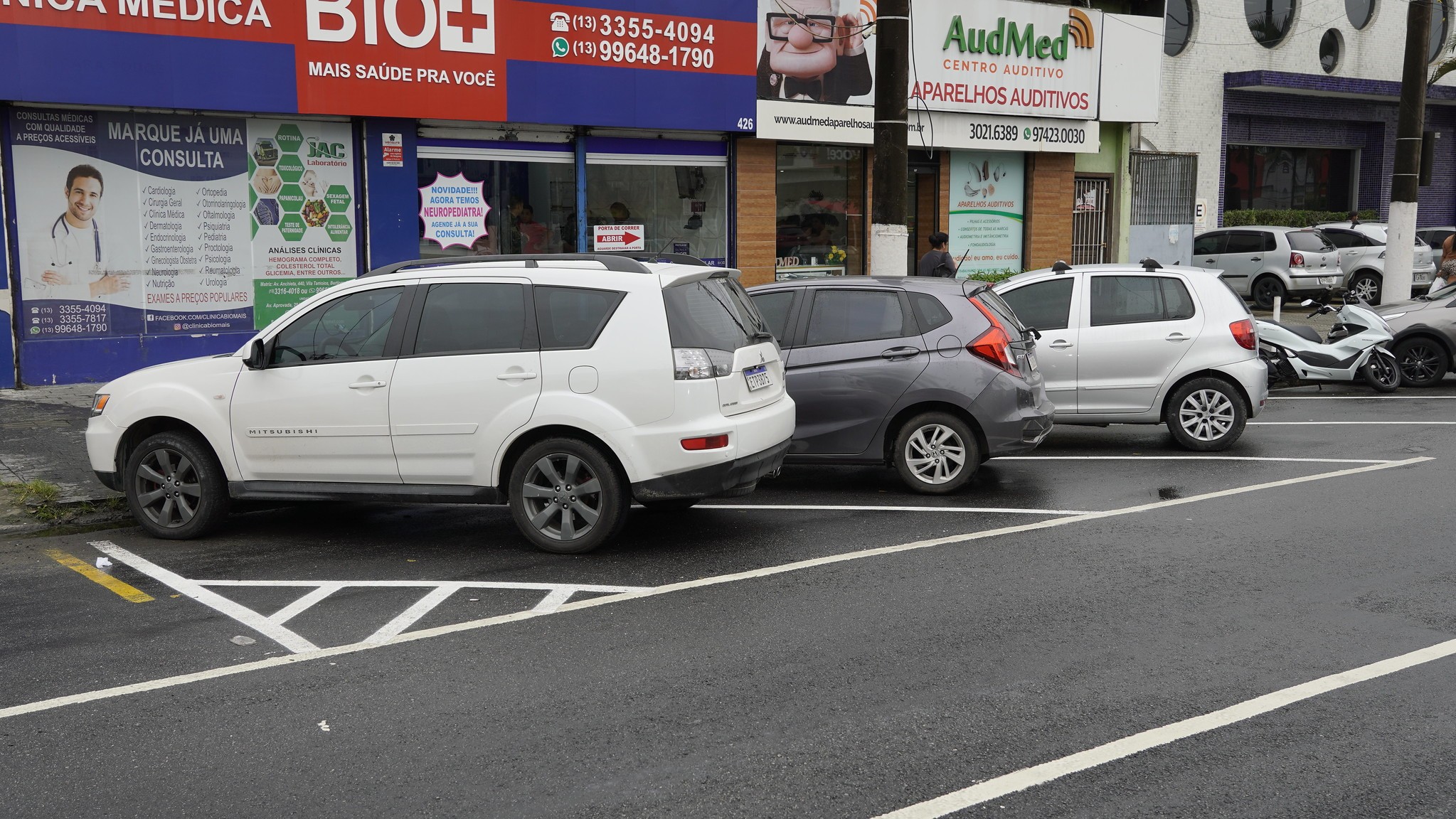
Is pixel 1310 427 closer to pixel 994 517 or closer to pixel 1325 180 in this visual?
pixel 994 517

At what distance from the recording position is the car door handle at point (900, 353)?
364 inches

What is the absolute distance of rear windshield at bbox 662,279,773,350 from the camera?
24.3ft

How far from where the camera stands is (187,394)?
8023 millimetres

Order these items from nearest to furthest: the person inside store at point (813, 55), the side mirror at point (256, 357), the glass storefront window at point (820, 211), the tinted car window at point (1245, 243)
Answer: the side mirror at point (256, 357), the person inside store at point (813, 55), the glass storefront window at point (820, 211), the tinted car window at point (1245, 243)

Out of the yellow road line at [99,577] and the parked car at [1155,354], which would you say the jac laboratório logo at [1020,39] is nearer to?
the parked car at [1155,354]

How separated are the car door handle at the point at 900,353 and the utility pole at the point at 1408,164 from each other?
45.1ft

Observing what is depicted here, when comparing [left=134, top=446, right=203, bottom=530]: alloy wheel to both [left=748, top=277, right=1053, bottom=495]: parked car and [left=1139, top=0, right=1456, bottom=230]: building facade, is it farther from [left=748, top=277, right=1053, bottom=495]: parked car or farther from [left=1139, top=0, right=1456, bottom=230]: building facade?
[left=1139, top=0, right=1456, bottom=230]: building facade

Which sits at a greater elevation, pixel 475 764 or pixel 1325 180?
pixel 1325 180

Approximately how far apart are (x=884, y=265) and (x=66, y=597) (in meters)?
8.06

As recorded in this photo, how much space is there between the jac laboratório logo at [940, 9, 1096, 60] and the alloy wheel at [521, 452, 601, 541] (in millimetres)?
Result: 13655

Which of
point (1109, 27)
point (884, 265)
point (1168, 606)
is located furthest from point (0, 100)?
point (1109, 27)

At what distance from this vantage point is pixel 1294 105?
102ft

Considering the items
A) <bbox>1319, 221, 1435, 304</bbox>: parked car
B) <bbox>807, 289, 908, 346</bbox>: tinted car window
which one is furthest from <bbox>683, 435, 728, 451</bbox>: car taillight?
<bbox>1319, 221, 1435, 304</bbox>: parked car

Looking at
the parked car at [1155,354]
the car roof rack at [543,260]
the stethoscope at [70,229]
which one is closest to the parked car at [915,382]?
the parked car at [1155,354]
